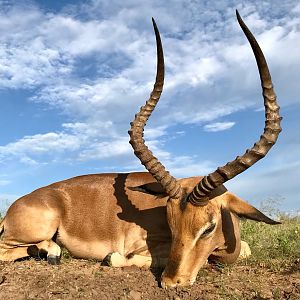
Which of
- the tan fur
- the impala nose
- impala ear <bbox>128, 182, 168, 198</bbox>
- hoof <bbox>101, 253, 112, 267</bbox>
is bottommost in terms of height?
the impala nose

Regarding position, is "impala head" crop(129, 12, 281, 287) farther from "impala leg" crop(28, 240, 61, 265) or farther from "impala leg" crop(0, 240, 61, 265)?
"impala leg" crop(0, 240, 61, 265)

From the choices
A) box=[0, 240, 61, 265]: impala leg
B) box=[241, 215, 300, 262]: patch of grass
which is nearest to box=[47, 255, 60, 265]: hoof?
box=[0, 240, 61, 265]: impala leg

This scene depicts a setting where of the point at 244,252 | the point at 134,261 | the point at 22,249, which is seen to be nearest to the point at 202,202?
the point at 134,261

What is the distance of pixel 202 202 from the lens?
6816mm

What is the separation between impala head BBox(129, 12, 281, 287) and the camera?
6.54 meters

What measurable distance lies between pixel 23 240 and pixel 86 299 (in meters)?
2.85

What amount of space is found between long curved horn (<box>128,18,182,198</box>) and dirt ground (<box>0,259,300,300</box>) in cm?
125

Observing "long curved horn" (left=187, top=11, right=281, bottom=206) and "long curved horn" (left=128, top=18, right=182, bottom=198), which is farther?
"long curved horn" (left=128, top=18, right=182, bottom=198)

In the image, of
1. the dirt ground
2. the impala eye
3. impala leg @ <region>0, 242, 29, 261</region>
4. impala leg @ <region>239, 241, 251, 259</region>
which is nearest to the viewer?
the dirt ground

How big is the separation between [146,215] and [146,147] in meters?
1.44

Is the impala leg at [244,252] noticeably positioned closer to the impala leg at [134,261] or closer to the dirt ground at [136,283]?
the dirt ground at [136,283]

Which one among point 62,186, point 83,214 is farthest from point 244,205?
point 62,186

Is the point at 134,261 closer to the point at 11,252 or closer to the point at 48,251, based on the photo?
the point at 48,251

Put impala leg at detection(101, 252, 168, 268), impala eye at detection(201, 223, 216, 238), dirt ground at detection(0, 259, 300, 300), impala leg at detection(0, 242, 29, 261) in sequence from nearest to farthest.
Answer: dirt ground at detection(0, 259, 300, 300) → impala eye at detection(201, 223, 216, 238) → impala leg at detection(101, 252, 168, 268) → impala leg at detection(0, 242, 29, 261)
